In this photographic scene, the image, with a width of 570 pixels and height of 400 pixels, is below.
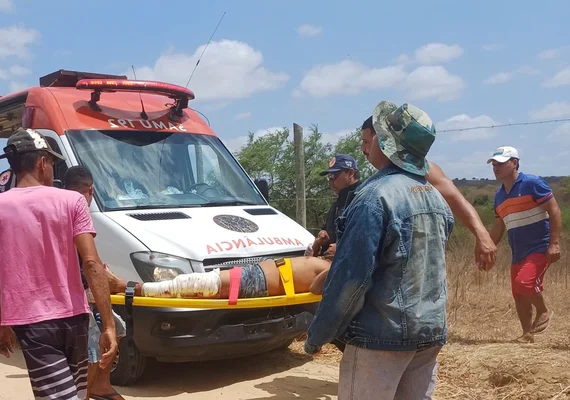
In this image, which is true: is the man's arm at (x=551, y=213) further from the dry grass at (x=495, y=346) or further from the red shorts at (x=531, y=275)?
the dry grass at (x=495, y=346)

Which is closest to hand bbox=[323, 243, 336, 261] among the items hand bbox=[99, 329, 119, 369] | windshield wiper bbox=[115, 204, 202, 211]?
windshield wiper bbox=[115, 204, 202, 211]

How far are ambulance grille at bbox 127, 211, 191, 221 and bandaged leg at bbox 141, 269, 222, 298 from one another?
792 millimetres

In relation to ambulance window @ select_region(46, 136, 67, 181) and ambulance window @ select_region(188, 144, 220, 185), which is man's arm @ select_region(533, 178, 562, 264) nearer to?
ambulance window @ select_region(188, 144, 220, 185)

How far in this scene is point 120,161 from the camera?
5.95 meters

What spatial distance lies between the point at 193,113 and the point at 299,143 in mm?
2184

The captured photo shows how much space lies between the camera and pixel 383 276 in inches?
105

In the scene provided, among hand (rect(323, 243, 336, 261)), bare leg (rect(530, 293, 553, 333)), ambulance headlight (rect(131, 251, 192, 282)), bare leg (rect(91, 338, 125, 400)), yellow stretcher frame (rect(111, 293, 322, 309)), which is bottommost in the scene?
bare leg (rect(91, 338, 125, 400))

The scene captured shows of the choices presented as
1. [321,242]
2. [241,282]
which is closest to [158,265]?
[241,282]

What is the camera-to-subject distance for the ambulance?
498 centimetres

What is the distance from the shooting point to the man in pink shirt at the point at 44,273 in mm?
3193

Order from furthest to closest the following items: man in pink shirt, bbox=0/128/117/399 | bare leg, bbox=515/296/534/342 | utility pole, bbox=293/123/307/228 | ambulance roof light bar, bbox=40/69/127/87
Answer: utility pole, bbox=293/123/307/228 < ambulance roof light bar, bbox=40/69/127/87 < bare leg, bbox=515/296/534/342 < man in pink shirt, bbox=0/128/117/399

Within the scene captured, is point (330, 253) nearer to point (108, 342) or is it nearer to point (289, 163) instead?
point (108, 342)

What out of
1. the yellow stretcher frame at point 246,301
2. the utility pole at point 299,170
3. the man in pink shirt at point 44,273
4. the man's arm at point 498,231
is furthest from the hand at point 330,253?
the utility pole at point 299,170

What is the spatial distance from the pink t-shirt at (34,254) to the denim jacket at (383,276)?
1.35 meters
